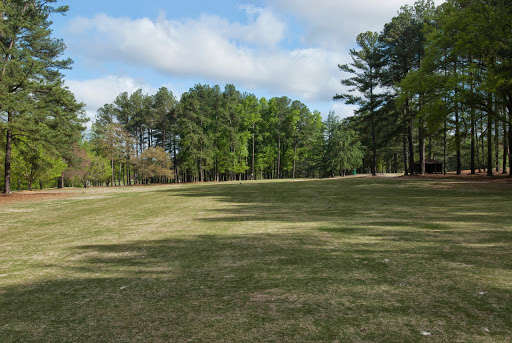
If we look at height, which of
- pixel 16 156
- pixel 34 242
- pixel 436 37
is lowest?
pixel 34 242

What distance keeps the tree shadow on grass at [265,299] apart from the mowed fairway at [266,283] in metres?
0.02

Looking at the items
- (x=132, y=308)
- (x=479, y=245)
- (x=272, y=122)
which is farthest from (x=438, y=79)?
(x=272, y=122)

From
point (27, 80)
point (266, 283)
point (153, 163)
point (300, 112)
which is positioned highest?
point (300, 112)

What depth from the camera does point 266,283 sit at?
448 cm

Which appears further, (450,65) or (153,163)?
(153,163)

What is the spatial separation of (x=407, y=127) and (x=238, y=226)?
31.4 metres

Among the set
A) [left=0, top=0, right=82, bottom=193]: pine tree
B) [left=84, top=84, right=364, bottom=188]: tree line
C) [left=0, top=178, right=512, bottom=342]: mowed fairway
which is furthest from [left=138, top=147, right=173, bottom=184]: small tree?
[left=0, top=178, right=512, bottom=342]: mowed fairway

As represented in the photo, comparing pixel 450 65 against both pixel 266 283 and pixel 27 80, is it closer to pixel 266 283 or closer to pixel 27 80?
pixel 266 283

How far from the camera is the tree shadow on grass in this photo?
10.1 feet

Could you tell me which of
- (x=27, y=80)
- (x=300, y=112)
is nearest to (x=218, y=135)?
(x=300, y=112)

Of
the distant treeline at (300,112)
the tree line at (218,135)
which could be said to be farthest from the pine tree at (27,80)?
the tree line at (218,135)

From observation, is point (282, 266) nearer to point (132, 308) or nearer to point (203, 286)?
point (203, 286)

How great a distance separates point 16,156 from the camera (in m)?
39.4

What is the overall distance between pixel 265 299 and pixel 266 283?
0.59 meters
